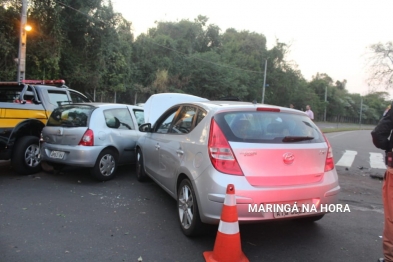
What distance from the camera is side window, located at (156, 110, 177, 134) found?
4.84 metres

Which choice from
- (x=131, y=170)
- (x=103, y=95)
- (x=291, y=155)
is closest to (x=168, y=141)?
(x=291, y=155)

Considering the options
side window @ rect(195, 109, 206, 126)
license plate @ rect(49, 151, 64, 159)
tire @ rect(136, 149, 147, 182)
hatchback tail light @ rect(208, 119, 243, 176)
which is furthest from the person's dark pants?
license plate @ rect(49, 151, 64, 159)

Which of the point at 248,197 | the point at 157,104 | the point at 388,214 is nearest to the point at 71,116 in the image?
the point at 157,104

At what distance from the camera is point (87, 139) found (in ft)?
19.0

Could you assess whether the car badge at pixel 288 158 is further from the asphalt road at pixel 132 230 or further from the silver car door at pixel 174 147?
the silver car door at pixel 174 147

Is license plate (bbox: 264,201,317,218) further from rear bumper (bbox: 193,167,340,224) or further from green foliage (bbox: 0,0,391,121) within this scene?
green foliage (bbox: 0,0,391,121)

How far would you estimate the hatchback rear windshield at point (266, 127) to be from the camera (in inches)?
133

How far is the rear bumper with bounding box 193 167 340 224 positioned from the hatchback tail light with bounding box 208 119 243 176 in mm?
62

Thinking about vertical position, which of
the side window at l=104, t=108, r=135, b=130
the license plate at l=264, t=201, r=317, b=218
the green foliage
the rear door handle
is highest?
the green foliage

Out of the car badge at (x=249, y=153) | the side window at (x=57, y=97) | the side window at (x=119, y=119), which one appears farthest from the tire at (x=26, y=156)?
the car badge at (x=249, y=153)

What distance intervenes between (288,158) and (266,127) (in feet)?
1.40

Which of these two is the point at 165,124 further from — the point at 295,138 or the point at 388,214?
the point at 388,214

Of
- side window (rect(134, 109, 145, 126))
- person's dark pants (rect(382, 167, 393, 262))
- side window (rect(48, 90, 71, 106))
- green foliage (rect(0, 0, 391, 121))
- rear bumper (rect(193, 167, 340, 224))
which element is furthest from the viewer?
Answer: green foliage (rect(0, 0, 391, 121))

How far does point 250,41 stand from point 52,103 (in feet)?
169
